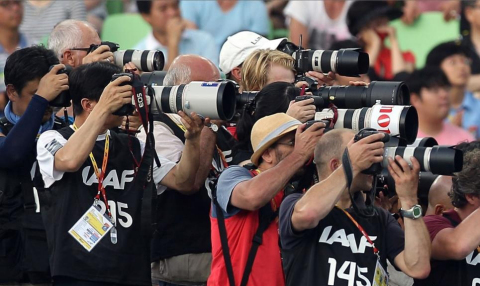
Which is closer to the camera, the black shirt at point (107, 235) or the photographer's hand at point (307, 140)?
the photographer's hand at point (307, 140)

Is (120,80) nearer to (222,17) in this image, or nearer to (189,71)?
(189,71)

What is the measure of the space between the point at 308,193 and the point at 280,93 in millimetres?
902

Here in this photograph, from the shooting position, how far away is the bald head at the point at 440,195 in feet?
18.2

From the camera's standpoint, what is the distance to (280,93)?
17.2 feet

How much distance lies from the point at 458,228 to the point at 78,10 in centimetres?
564

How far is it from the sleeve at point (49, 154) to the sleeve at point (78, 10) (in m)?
4.70

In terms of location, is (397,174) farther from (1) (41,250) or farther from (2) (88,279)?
(1) (41,250)

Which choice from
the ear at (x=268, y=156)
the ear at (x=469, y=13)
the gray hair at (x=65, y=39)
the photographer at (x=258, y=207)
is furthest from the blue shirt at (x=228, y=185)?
the ear at (x=469, y=13)

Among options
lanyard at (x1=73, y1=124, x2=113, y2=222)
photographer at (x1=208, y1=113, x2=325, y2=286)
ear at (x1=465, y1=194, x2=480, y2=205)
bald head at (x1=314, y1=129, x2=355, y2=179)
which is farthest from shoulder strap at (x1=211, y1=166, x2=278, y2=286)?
ear at (x1=465, y1=194, x2=480, y2=205)

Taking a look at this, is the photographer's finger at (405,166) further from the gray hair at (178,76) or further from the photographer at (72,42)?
the photographer at (72,42)

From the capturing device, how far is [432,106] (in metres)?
Result: 9.40

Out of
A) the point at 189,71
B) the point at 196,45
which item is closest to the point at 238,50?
the point at 189,71

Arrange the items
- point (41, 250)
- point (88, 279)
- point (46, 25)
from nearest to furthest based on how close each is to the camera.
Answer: point (88, 279) < point (41, 250) < point (46, 25)

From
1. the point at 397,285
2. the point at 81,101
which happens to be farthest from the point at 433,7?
the point at 81,101
